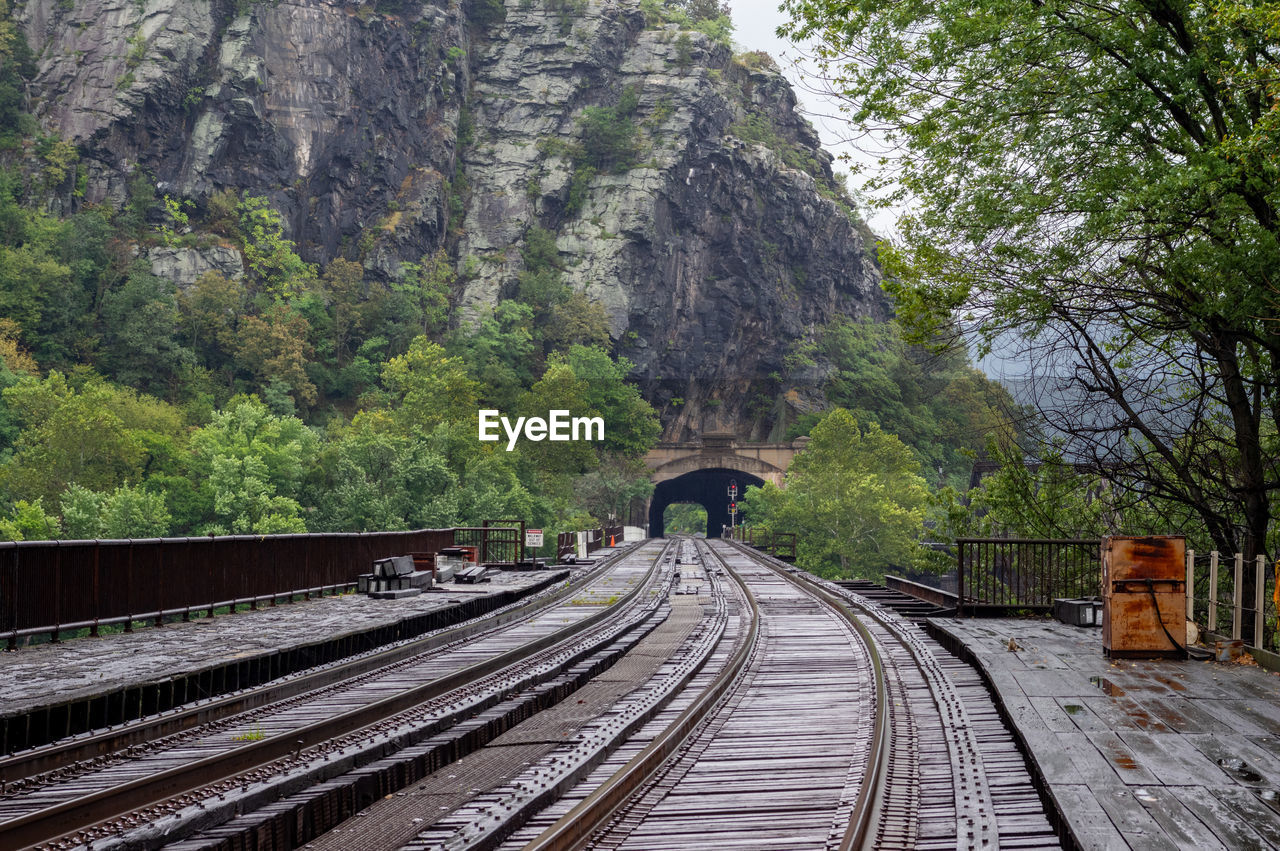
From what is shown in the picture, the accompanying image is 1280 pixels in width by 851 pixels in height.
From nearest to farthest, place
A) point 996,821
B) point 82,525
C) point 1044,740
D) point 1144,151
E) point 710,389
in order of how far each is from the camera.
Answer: point 996,821 → point 1044,740 → point 1144,151 → point 82,525 → point 710,389

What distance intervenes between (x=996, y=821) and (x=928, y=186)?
11.2 meters

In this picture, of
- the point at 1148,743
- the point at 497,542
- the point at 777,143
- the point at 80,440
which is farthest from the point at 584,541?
the point at 777,143

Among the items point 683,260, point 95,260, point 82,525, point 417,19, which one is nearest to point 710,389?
point 683,260

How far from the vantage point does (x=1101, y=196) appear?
1309cm

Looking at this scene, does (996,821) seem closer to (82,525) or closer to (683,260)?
(82,525)

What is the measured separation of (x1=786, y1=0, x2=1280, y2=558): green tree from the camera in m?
12.4

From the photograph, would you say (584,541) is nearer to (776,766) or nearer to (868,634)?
(868,634)

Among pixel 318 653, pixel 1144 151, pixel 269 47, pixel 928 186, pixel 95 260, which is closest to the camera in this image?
pixel 318 653

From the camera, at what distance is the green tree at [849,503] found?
2505 inches

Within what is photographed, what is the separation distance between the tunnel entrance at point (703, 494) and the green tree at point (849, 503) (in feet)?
76.6

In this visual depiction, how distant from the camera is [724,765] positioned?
25.5 ft

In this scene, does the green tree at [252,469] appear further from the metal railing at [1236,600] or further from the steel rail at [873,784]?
the steel rail at [873,784]

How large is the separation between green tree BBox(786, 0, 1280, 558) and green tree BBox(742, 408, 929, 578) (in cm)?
4174

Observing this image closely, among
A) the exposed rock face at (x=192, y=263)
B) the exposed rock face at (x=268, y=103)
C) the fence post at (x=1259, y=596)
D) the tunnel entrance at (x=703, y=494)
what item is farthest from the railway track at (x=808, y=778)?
the tunnel entrance at (x=703, y=494)
